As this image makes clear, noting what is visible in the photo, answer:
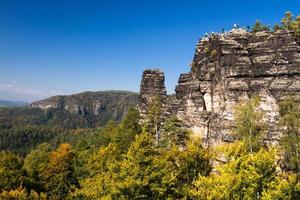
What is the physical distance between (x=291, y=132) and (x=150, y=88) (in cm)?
4641

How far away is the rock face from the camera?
67250 millimetres

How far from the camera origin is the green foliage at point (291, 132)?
56.8m

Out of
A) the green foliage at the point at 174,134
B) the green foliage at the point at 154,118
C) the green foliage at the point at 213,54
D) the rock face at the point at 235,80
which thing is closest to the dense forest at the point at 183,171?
the green foliage at the point at 174,134

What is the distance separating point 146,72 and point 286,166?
5111cm

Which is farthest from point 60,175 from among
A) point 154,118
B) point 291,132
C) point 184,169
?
point 291,132

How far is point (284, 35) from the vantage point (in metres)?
69.1

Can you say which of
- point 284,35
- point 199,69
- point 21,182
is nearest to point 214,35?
point 199,69

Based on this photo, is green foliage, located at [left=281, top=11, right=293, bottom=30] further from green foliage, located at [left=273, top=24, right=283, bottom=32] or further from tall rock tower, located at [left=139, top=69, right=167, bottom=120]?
tall rock tower, located at [left=139, top=69, right=167, bottom=120]

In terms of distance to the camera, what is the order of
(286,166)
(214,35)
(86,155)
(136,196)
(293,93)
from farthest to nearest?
(86,155)
(214,35)
(293,93)
(286,166)
(136,196)

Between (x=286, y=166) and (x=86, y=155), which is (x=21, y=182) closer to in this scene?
(x=86, y=155)

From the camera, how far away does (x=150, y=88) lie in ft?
323

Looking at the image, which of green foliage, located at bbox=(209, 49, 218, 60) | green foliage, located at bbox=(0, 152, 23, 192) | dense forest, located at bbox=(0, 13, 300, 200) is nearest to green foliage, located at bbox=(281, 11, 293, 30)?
dense forest, located at bbox=(0, 13, 300, 200)

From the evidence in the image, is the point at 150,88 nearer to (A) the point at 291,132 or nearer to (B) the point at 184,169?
(A) the point at 291,132

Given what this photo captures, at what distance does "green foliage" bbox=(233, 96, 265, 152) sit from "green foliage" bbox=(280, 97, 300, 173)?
156 inches
